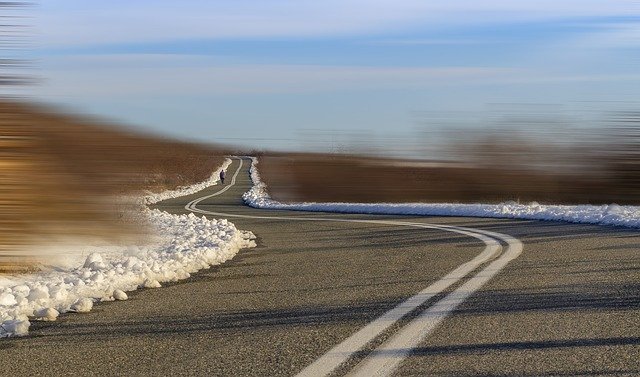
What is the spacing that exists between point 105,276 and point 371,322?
4.48m

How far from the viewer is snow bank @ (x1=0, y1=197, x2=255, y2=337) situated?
8.02m

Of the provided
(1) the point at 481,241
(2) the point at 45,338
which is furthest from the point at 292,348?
(1) the point at 481,241

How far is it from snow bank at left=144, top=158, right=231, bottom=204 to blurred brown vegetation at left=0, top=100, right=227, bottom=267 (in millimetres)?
6529

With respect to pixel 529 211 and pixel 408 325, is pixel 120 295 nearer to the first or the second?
pixel 408 325

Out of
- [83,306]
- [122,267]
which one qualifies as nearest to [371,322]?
[83,306]

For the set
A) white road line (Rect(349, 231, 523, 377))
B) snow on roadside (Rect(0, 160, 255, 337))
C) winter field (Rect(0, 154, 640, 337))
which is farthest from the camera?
winter field (Rect(0, 154, 640, 337))

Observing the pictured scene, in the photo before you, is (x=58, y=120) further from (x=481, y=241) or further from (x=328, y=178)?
(x=328, y=178)

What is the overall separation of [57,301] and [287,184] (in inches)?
1632

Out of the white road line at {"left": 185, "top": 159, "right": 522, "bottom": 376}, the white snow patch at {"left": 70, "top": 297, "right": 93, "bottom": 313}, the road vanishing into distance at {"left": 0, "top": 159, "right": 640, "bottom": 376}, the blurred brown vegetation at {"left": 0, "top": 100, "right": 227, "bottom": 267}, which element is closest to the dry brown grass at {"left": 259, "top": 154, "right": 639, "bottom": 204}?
the road vanishing into distance at {"left": 0, "top": 159, "right": 640, "bottom": 376}

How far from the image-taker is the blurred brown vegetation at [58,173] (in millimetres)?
8562

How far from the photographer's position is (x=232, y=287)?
9.95 meters

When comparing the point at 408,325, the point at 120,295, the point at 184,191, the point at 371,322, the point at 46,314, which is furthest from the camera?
the point at 184,191

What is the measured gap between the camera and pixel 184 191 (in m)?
71.1

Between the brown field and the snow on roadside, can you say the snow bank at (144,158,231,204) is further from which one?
the brown field
